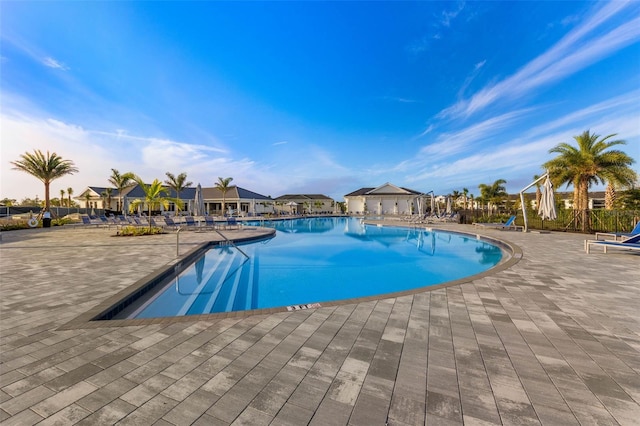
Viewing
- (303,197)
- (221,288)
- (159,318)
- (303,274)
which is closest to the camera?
(159,318)

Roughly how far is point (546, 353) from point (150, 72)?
17.5 metres

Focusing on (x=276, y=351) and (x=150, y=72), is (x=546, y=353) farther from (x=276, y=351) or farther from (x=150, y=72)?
(x=150, y=72)

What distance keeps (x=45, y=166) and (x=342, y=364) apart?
89.7ft

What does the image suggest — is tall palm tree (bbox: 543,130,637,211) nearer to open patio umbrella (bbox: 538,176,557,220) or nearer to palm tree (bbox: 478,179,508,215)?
open patio umbrella (bbox: 538,176,557,220)

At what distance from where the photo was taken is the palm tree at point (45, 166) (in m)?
19.3

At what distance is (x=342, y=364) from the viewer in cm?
224

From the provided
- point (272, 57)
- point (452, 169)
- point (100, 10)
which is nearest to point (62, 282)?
point (100, 10)

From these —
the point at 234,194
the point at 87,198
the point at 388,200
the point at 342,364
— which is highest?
the point at 234,194

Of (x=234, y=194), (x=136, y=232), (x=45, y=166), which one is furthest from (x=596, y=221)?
(x=234, y=194)

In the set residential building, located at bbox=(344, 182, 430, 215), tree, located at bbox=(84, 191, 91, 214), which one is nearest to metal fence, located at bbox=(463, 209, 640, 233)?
residential building, located at bbox=(344, 182, 430, 215)

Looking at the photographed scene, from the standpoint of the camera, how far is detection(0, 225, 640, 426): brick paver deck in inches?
66.6

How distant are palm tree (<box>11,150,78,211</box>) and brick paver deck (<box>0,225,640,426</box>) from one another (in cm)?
2264

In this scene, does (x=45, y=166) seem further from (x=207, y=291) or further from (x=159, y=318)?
(x=159, y=318)

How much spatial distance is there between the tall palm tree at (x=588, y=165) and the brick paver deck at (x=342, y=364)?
46.1 feet
